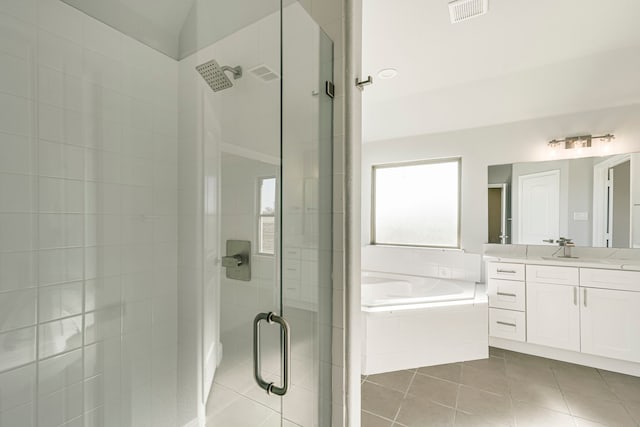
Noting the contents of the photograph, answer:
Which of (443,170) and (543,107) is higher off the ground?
(543,107)

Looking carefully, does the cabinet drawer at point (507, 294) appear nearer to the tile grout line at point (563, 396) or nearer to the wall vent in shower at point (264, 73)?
the tile grout line at point (563, 396)

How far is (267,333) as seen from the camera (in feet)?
3.06

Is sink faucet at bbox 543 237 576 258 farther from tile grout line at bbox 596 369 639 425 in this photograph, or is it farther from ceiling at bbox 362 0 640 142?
ceiling at bbox 362 0 640 142

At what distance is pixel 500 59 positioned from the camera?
93.1 inches

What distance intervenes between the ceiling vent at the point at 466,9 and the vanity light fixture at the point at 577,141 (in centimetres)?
189

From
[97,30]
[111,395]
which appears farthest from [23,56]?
[111,395]

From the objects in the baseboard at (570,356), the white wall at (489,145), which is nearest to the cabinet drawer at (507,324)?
the baseboard at (570,356)

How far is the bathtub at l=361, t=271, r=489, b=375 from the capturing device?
→ 2.32 m

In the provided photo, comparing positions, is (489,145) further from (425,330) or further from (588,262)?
(425,330)

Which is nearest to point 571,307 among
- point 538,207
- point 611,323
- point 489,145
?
point 611,323

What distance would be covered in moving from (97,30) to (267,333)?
52.9 inches

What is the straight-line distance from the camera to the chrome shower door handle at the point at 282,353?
90cm

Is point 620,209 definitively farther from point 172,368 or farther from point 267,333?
point 172,368

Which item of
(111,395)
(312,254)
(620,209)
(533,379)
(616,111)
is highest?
(616,111)
